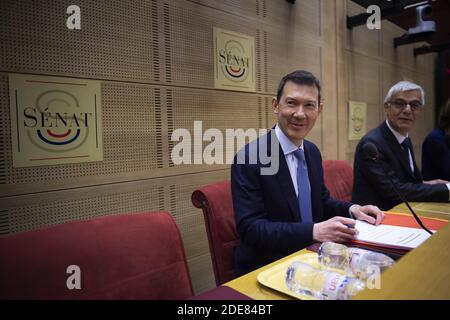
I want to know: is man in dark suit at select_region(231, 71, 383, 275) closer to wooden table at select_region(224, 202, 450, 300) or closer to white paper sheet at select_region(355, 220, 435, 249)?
white paper sheet at select_region(355, 220, 435, 249)

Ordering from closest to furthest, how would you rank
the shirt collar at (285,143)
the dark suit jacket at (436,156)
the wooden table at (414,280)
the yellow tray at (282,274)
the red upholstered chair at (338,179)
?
the wooden table at (414,280)
the yellow tray at (282,274)
the shirt collar at (285,143)
the red upholstered chair at (338,179)
the dark suit jacket at (436,156)

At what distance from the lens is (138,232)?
103 centimetres

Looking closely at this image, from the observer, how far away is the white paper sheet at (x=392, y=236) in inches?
43.4

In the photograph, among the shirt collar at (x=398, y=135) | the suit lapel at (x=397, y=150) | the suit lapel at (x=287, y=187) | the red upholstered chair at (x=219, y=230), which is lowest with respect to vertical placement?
the red upholstered chair at (x=219, y=230)

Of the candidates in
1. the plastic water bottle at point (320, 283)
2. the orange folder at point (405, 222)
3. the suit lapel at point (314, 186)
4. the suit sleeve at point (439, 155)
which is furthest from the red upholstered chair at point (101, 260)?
the suit sleeve at point (439, 155)

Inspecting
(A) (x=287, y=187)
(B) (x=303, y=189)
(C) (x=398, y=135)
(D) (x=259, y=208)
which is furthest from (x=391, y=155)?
(D) (x=259, y=208)

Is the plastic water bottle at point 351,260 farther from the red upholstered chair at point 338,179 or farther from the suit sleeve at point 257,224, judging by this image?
the red upholstered chair at point 338,179

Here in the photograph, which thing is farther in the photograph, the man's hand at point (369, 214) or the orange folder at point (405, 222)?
the man's hand at point (369, 214)

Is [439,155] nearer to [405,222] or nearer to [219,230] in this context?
[405,222]

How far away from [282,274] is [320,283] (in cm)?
13

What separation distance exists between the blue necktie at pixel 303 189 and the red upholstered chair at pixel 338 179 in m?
0.95

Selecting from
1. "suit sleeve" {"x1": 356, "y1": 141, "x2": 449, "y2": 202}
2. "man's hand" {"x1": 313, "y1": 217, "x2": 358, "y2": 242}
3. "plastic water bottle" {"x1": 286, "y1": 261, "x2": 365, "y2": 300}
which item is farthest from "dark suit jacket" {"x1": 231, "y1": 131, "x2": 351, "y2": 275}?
"suit sleeve" {"x1": 356, "y1": 141, "x2": 449, "y2": 202}
